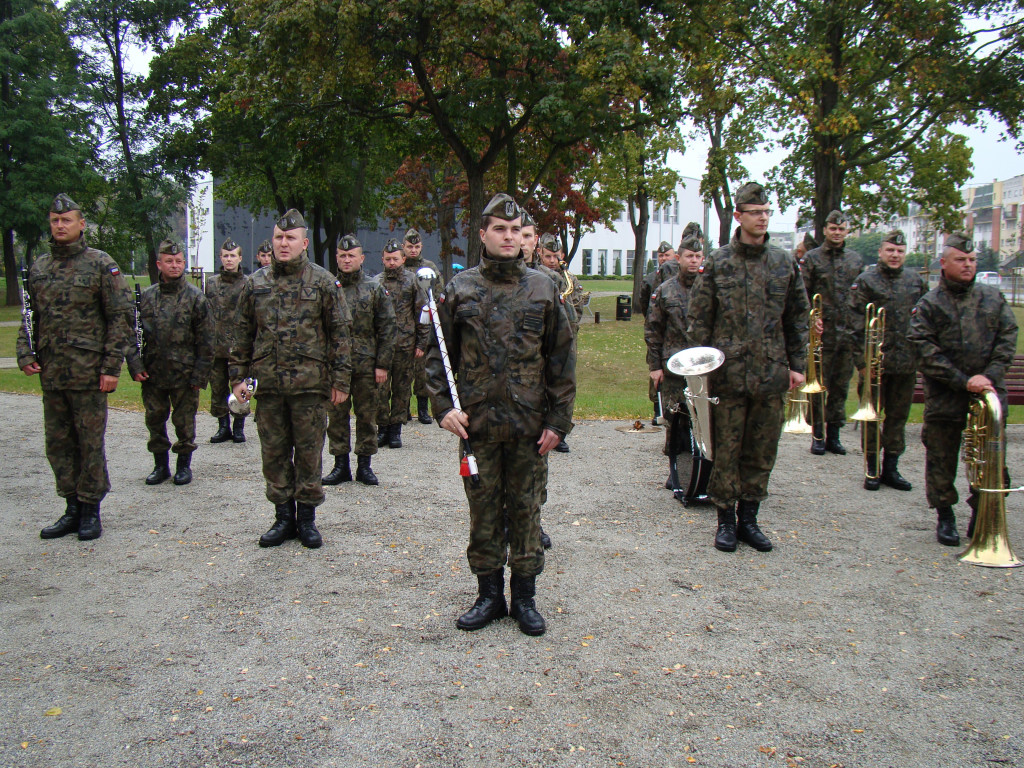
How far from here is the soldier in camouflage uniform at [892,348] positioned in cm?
788

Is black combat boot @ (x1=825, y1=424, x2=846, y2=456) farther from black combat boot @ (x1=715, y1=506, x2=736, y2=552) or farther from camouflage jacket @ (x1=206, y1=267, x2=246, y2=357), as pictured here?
camouflage jacket @ (x1=206, y1=267, x2=246, y2=357)

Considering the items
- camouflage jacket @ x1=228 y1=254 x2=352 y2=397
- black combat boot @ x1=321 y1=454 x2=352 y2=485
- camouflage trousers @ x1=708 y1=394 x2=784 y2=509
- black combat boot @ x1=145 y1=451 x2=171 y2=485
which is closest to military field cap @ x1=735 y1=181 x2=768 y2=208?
camouflage trousers @ x1=708 y1=394 x2=784 y2=509

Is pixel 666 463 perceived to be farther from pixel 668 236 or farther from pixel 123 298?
pixel 668 236

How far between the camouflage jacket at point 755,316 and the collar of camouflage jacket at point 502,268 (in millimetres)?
2156

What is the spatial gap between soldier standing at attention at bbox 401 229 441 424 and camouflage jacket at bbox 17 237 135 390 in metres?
4.13

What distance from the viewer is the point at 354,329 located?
322 inches

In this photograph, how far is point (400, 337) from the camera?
9.99m

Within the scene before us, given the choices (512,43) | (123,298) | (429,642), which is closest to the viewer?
(429,642)

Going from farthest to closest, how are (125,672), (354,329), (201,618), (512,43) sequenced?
(512,43) → (354,329) → (201,618) → (125,672)

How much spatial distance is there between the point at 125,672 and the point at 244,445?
5911mm

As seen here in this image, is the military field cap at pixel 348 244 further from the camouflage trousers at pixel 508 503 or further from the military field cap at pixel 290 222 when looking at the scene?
the camouflage trousers at pixel 508 503

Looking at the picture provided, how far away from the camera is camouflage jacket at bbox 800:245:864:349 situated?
9.29m

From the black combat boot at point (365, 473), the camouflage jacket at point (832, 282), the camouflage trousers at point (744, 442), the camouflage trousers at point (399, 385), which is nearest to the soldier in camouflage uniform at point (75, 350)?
the black combat boot at point (365, 473)

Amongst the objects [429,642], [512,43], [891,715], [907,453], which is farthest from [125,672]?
[512,43]
